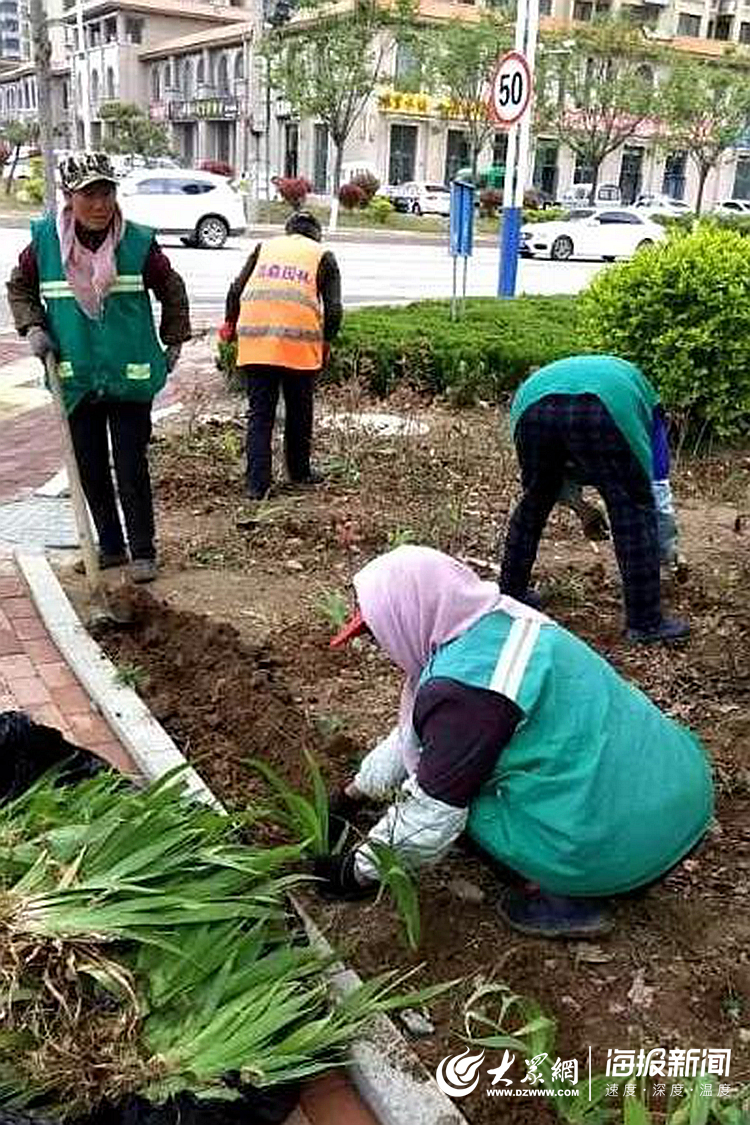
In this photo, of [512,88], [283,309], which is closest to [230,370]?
[283,309]

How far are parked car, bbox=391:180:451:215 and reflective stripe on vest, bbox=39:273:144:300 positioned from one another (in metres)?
37.9

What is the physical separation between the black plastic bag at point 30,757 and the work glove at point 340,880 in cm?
61

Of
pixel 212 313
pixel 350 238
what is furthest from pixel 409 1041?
pixel 350 238

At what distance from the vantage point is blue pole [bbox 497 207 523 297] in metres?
12.7

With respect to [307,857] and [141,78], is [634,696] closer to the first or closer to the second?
[307,857]

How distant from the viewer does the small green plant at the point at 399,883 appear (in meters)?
2.47

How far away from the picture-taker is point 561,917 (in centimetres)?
264

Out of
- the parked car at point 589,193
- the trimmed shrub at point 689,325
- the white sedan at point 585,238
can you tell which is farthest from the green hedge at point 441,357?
the parked car at point 589,193

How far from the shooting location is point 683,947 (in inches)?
105

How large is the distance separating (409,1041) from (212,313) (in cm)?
1239

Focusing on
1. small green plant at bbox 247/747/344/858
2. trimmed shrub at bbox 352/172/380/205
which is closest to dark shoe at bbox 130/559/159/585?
Result: small green plant at bbox 247/747/344/858

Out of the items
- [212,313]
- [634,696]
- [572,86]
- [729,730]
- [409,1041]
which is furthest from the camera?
[572,86]

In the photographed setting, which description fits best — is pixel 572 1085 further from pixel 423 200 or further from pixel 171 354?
pixel 423 200
